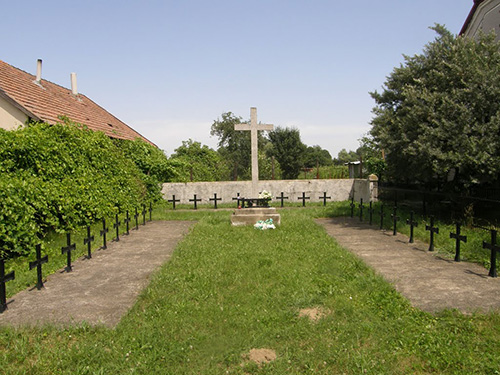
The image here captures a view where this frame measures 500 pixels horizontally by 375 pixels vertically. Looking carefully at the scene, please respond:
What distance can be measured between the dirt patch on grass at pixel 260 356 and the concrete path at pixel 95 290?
5.52ft

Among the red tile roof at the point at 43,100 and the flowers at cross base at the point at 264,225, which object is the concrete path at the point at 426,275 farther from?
the red tile roof at the point at 43,100

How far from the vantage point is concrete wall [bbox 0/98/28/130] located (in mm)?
12266

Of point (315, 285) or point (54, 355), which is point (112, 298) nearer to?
point (54, 355)

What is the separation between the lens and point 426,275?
231 inches

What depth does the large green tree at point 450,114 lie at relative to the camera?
8.84 metres

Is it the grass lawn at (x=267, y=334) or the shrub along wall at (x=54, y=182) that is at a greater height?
the shrub along wall at (x=54, y=182)

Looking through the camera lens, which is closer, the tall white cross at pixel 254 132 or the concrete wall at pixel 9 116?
the tall white cross at pixel 254 132

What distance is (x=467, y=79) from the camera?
31.2 feet

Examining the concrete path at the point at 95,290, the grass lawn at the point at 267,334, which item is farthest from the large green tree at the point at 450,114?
the concrete path at the point at 95,290

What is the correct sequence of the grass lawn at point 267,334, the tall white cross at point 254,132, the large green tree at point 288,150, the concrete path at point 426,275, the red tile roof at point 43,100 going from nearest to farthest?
1. the grass lawn at point 267,334
2. the concrete path at point 426,275
3. the tall white cross at point 254,132
4. the red tile roof at point 43,100
5. the large green tree at point 288,150

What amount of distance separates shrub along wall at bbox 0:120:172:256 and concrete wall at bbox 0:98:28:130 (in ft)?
8.23

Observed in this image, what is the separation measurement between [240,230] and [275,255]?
9.44ft

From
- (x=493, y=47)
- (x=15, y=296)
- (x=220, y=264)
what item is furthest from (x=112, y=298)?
(x=493, y=47)

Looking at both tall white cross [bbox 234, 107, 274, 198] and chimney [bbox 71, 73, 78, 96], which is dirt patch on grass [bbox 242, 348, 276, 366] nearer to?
tall white cross [bbox 234, 107, 274, 198]
